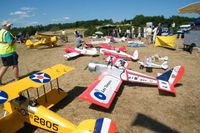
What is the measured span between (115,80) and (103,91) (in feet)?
4.90

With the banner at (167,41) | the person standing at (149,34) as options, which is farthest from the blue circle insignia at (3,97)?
the person standing at (149,34)

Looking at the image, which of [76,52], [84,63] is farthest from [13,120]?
[76,52]

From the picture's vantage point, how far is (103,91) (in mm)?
6770

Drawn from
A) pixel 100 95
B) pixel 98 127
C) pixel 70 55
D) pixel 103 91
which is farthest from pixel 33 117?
pixel 70 55

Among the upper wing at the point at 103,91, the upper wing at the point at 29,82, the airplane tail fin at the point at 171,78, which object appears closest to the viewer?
the upper wing at the point at 29,82

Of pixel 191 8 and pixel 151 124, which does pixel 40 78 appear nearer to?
pixel 151 124

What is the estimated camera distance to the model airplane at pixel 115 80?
21.4 feet

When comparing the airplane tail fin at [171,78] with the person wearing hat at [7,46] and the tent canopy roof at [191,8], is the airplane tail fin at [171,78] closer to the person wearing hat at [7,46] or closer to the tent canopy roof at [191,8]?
the person wearing hat at [7,46]

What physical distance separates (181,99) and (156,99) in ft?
3.14

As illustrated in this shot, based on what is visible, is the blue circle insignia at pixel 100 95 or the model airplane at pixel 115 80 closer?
the blue circle insignia at pixel 100 95

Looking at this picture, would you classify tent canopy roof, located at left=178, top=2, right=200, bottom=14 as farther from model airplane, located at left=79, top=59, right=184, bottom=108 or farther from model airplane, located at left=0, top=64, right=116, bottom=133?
model airplane, located at left=0, top=64, right=116, bottom=133

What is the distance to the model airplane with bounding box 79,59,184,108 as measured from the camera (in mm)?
6520

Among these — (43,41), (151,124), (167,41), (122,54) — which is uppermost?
(43,41)

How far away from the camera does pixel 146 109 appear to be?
673cm
